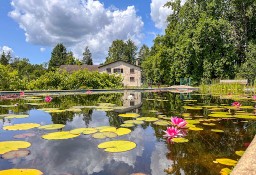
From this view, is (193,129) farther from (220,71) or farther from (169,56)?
(169,56)

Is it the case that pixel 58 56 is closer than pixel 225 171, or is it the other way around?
pixel 225 171

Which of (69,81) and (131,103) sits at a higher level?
(69,81)

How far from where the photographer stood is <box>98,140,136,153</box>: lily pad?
11.6ft

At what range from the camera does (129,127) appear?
17.1ft

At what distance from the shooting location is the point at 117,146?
3680 millimetres

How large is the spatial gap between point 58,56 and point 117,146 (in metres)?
72.0

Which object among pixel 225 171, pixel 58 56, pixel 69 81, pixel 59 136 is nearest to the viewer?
pixel 225 171

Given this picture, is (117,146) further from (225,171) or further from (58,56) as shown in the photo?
(58,56)

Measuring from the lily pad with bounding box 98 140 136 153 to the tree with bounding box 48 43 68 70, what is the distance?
68851mm

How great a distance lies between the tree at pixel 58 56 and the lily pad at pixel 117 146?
6885cm

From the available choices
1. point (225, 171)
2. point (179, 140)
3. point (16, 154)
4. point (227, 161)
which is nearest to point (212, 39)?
point (179, 140)

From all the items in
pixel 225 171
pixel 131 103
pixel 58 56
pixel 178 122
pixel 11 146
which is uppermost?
pixel 58 56

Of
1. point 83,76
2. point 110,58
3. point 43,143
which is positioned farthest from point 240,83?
point 110,58

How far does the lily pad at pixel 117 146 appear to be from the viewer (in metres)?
3.55
